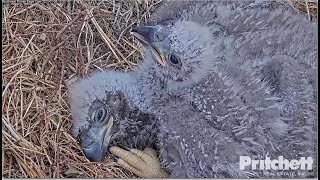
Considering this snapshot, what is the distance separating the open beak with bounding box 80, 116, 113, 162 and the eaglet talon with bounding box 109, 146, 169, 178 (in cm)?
4

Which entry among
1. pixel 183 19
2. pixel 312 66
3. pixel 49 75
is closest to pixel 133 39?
pixel 183 19

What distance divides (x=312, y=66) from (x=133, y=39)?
0.70 m

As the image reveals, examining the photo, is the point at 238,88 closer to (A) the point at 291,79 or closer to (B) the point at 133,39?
(A) the point at 291,79

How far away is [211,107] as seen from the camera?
2.06 m

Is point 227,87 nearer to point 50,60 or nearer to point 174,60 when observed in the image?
point 174,60

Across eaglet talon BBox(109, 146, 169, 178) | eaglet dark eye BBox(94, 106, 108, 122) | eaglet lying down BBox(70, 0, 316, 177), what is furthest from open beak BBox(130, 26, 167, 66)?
eaglet talon BBox(109, 146, 169, 178)

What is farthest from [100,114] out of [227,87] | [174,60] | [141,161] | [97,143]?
[227,87]

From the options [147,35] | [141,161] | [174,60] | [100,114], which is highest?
[147,35]

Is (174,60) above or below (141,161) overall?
above

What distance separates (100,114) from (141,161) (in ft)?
0.81

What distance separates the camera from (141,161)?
2127mm

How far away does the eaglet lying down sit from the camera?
2045 millimetres

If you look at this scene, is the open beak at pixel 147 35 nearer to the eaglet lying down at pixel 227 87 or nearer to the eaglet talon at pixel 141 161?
the eaglet lying down at pixel 227 87

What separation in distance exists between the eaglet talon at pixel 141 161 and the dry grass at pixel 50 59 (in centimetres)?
18
